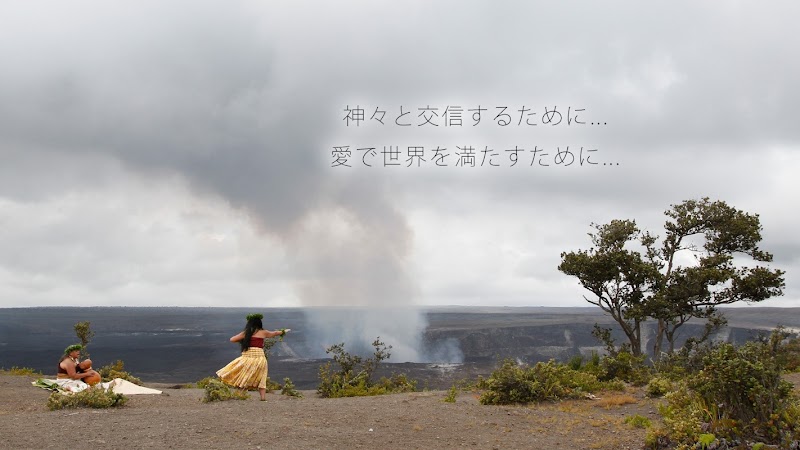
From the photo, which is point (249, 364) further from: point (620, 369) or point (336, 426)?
point (620, 369)

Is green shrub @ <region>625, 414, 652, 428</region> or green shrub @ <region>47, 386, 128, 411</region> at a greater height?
green shrub @ <region>47, 386, 128, 411</region>

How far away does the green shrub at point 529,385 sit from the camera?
59.1ft

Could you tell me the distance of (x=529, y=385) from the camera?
59.7 ft

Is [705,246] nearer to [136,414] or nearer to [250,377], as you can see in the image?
[250,377]

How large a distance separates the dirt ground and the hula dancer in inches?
53.3

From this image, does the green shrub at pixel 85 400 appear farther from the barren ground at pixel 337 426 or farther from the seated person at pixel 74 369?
the seated person at pixel 74 369

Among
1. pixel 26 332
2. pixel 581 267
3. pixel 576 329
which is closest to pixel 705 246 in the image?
pixel 581 267

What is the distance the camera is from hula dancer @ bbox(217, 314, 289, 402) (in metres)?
19.2

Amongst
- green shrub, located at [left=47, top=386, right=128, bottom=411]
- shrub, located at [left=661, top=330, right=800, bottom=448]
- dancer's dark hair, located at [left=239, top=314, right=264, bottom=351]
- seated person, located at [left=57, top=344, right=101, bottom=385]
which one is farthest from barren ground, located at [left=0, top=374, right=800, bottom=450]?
seated person, located at [left=57, top=344, right=101, bottom=385]

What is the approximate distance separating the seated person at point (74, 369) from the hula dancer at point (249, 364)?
464 centimetres

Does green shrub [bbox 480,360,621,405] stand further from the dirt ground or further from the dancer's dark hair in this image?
the dancer's dark hair

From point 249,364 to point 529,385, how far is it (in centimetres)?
787

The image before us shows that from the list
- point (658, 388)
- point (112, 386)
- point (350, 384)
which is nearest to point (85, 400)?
point (112, 386)

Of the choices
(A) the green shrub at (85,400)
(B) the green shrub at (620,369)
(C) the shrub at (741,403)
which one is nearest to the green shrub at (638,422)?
(C) the shrub at (741,403)
